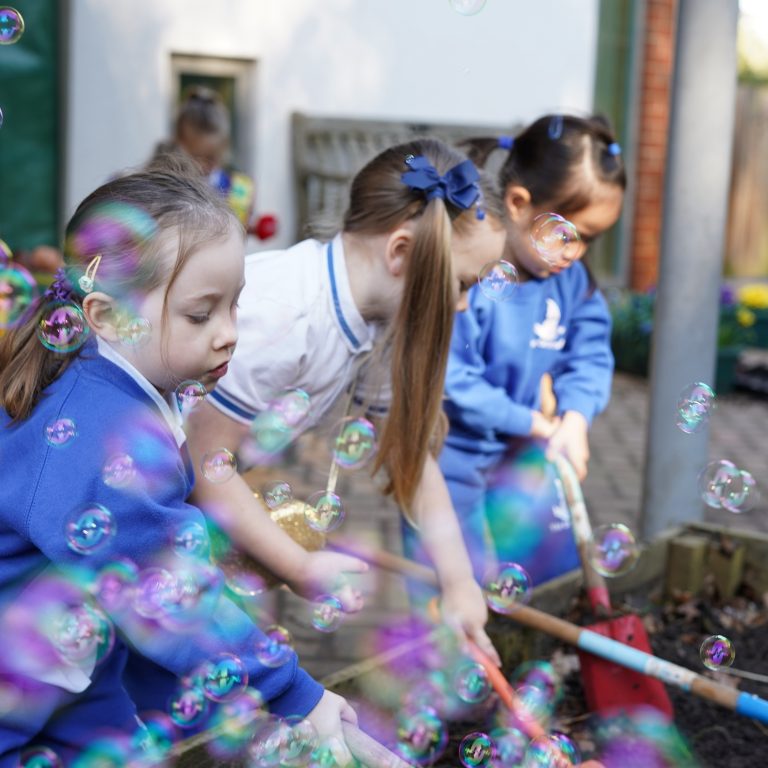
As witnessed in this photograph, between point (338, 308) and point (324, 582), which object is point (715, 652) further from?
point (338, 308)

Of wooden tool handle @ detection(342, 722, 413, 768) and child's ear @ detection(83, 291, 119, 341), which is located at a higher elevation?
child's ear @ detection(83, 291, 119, 341)

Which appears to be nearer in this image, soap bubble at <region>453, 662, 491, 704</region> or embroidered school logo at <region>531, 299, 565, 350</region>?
soap bubble at <region>453, 662, 491, 704</region>

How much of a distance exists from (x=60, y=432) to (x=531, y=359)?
2.02 metres

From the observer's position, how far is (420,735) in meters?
2.60

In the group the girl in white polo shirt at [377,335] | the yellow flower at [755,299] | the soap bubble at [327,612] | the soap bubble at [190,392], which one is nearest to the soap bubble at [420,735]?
the girl in white polo shirt at [377,335]

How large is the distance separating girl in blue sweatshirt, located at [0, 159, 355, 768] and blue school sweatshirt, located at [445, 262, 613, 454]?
1442mm

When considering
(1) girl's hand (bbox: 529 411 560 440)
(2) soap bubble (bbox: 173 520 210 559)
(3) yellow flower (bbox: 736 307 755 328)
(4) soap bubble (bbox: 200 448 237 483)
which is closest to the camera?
(2) soap bubble (bbox: 173 520 210 559)

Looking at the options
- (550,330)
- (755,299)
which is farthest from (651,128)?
(550,330)

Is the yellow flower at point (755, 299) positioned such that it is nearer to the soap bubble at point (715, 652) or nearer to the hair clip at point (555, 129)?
the hair clip at point (555, 129)

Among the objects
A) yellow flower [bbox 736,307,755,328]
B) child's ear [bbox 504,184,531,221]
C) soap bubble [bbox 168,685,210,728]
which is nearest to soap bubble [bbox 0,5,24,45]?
child's ear [bbox 504,184,531,221]

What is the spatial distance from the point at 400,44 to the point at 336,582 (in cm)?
607

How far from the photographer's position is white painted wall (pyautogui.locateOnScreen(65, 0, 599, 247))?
7012 millimetres

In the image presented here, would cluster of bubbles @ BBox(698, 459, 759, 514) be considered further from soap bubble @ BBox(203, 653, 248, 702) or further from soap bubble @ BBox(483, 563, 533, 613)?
soap bubble @ BBox(203, 653, 248, 702)

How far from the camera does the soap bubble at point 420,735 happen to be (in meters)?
2.59
